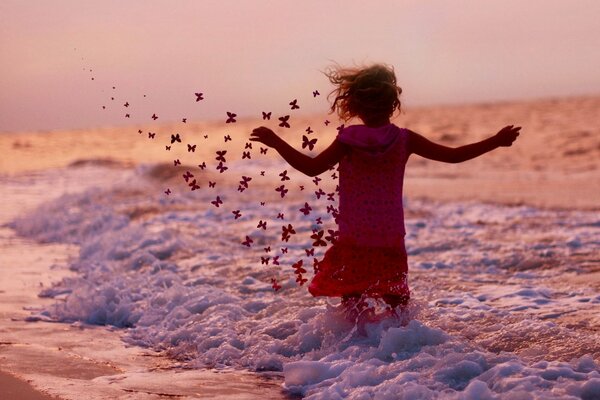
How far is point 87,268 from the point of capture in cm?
902

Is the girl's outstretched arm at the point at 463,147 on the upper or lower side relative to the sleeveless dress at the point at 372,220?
upper

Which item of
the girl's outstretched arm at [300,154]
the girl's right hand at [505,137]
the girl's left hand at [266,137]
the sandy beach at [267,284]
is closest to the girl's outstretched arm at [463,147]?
the girl's right hand at [505,137]

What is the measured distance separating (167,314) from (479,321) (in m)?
2.30

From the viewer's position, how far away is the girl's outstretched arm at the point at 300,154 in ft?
15.1

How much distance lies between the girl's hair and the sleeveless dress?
0.10 metres

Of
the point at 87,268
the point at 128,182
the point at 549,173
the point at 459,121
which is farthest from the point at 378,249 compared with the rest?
the point at 459,121

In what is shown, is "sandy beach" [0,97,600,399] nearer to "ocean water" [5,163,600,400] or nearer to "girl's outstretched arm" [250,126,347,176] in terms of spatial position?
"ocean water" [5,163,600,400]

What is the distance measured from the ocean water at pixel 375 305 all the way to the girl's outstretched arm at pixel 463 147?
93 cm

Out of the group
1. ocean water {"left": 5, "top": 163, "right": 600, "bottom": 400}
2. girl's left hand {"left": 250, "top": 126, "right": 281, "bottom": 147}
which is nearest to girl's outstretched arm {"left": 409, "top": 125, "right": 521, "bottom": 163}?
girl's left hand {"left": 250, "top": 126, "right": 281, "bottom": 147}

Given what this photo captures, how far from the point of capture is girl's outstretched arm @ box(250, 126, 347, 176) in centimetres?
459

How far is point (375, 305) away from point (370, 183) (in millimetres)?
1330

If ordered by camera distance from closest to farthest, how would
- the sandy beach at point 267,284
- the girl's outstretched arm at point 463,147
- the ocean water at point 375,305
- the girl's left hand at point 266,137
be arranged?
the ocean water at point 375,305, the girl's left hand at point 266,137, the girl's outstretched arm at point 463,147, the sandy beach at point 267,284

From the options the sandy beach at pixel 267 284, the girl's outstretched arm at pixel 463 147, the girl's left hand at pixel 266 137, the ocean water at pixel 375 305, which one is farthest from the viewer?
the sandy beach at pixel 267 284

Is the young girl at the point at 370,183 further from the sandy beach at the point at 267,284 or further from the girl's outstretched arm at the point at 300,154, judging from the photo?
the sandy beach at the point at 267,284
